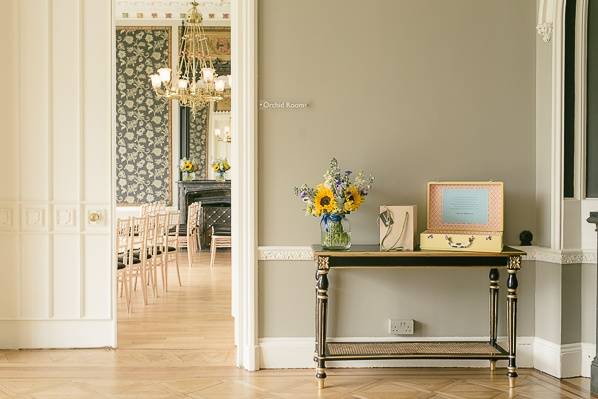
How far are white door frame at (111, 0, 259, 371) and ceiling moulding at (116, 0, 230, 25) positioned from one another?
26.1 feet

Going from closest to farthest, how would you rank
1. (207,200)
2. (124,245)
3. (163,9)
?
(124,245)
(207,200)
(163,9)

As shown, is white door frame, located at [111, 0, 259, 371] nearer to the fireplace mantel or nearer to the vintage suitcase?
the vintage suitcase

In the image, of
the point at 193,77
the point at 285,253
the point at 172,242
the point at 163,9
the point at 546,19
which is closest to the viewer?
the point at 546,19

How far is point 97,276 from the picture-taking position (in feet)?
16.8

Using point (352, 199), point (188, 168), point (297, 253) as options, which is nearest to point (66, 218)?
point (297, 253)

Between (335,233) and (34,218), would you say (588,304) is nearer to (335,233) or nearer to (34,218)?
(335,233)

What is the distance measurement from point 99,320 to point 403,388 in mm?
2472

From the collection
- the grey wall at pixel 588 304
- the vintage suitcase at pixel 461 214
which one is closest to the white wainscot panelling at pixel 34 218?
the vintage suitcase at pixel 461 214

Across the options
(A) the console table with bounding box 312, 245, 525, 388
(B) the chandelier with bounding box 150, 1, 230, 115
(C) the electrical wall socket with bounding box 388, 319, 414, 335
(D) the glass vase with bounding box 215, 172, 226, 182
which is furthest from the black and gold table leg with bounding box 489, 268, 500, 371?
(D) the glass vase with bounding box 215, 172, 226, 182

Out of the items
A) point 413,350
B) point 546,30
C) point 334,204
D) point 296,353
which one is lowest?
point 296,353

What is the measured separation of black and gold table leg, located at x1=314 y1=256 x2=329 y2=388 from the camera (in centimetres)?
408

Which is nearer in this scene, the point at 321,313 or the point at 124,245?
the point at 321,313

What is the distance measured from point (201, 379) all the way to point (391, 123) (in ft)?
7.24

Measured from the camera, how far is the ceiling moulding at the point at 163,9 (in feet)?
39.6
